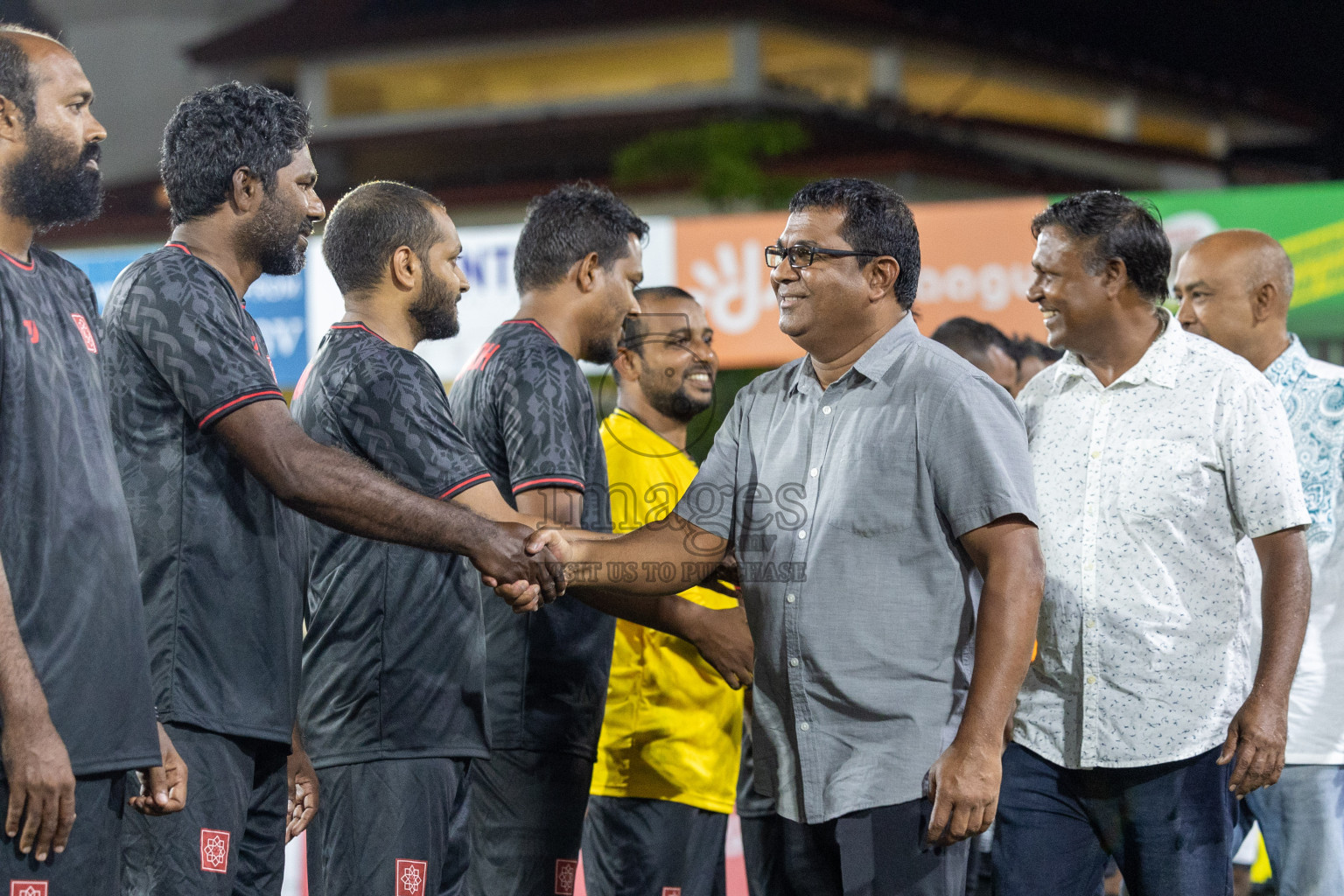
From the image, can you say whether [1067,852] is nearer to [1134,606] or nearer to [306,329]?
[1134,606]

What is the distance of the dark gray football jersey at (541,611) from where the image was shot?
3777 millimetres

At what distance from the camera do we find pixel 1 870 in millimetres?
2336

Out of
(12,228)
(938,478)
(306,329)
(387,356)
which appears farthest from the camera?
(306,329)

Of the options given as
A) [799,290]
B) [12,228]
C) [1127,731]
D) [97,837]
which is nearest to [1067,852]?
[1127,731]

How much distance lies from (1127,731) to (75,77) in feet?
8.85

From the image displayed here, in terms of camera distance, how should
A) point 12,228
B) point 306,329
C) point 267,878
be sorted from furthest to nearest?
point 306,329 → point 267,878 → point 12,228

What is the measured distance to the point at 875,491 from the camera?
9.77 feet

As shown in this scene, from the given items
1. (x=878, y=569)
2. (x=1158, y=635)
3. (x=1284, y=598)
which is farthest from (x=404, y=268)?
(x=1284, y=598)

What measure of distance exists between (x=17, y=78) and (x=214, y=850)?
1510 mm

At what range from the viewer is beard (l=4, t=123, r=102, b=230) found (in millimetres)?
2510

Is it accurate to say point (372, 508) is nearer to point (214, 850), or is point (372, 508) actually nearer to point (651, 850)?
point (214, 850)

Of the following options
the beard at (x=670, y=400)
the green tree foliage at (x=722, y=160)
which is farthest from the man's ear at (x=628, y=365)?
the green tree foliage at (x=722, y=160)

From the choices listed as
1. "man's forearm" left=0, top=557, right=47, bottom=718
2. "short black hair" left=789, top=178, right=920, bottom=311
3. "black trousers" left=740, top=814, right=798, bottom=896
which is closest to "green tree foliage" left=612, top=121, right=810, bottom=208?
"black trousers" left=740, top=814, right=798, bottom=896

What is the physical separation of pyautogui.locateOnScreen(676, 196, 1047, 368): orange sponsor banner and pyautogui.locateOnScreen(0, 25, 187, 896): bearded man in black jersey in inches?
270
